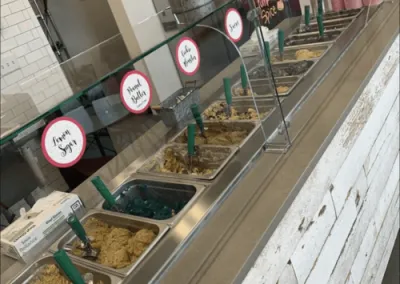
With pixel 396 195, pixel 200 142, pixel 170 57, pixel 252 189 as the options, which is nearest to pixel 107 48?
pixel 170 57

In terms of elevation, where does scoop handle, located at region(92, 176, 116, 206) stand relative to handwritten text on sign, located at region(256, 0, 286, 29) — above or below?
below

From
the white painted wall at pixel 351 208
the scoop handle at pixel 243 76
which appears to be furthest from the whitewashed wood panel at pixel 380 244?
the scoop handle at pixel 243 76

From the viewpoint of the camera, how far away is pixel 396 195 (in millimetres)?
1773

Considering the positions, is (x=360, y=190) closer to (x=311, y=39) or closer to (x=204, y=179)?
(x=204, y=179)

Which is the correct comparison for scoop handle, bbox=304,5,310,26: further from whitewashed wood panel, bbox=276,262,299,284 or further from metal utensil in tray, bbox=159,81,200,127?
whitewashed wood panel, bbox=276,262,299,284

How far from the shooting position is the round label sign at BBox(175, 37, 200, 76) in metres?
1.16

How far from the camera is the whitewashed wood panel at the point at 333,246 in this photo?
1088 mm

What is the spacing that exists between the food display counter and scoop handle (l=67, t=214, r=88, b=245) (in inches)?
1.4

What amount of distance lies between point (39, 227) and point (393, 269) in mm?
1553

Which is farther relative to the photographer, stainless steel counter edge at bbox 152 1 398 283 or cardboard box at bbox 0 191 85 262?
cardboard box at bbox 0 191 85 262

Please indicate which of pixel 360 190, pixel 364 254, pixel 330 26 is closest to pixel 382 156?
pixel 360 190

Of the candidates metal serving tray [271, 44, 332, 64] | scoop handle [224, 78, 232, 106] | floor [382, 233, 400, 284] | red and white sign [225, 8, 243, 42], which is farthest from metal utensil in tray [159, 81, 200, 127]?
floor [382, 233, 400, 284]

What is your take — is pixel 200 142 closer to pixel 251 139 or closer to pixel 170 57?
pixel 251 139

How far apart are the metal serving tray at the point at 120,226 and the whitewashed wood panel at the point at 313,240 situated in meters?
0.35
